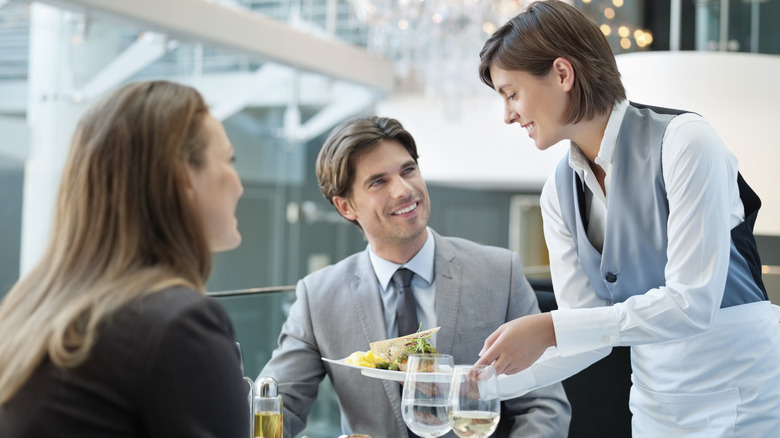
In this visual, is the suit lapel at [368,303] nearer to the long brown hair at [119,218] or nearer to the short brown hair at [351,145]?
the short brown hair at [351,145]

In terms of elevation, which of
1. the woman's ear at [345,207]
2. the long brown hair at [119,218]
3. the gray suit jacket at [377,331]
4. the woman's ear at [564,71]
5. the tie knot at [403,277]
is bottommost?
the gray suit jacket at [377,331]

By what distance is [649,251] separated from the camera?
1.68 meters

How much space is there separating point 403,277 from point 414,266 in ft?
0.15

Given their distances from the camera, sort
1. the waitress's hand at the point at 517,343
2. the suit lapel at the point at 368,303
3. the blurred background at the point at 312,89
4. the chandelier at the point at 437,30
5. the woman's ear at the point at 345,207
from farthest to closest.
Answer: the chandelier at the point at 437,30 → the blurred background at the point at 312,89 → the woman's ear at the point at 345,207 → the suit lapel at the point at 368,303 → the waitress's hand at the point at 517,343

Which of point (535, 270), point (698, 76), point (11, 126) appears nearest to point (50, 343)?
point (698, 76)

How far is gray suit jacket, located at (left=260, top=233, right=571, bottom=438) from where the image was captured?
77.8 inches

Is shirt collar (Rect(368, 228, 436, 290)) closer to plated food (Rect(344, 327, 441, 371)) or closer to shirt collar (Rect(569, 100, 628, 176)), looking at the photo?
plated food (Rect(344, 327, 441, 371))

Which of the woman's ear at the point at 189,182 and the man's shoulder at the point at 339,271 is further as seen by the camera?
the man's shoulder at the point at 339,271

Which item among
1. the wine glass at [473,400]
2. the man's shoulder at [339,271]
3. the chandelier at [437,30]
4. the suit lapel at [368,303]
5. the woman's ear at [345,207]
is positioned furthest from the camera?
the chandelier at [437,30]

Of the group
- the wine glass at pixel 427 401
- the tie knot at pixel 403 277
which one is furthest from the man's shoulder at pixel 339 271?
the wine glass at pixel 427 401

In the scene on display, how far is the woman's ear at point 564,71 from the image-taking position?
5.59ft

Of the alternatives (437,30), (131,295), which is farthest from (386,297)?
(437,30)

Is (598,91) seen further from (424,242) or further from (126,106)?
(126,106)

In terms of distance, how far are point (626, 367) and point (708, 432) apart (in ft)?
2.95
